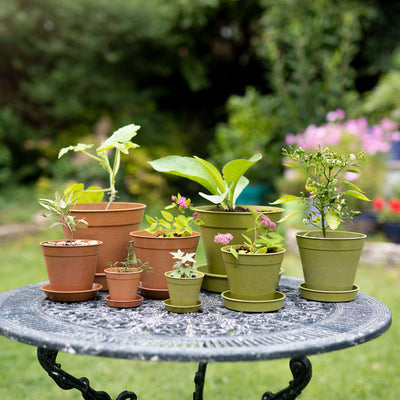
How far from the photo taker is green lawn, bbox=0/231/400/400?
2402 millimetres

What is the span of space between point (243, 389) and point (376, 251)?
2356mm

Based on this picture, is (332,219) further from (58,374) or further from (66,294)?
(58,374)

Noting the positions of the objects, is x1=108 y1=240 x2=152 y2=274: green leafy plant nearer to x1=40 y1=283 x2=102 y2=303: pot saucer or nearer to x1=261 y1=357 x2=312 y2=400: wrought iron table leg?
x1=40 y1=283 x2=102 y2=303: pot saucer

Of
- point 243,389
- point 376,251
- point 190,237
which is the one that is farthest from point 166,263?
point 376,251

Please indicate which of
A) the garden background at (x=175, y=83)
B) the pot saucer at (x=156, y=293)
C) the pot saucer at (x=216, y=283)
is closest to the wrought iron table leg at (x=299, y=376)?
the pot saucer at (x=216, y=283)

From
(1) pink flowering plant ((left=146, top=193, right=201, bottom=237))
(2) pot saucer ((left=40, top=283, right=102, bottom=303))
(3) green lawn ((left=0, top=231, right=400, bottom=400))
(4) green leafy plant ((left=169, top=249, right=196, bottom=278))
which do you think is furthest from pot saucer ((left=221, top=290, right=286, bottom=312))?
(3) green lawn ((left=0, top=231, right=400, bottom=400))

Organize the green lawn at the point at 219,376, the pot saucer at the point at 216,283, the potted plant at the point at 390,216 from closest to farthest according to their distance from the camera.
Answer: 1. the pot saucer at the point at 216,283
2. the green lawn at the point at 219,376
3. the potted plant at the point at 390,216

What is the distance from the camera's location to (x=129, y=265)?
4.44 feet

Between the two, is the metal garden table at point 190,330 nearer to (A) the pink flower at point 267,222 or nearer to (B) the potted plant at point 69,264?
(B) the potted plant at point 69,264

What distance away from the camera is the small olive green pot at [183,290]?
47.1 inches

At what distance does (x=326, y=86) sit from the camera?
6281 millimetres

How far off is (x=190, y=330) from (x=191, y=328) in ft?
0.05

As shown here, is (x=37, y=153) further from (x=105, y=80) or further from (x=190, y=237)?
(x=190, y=237)

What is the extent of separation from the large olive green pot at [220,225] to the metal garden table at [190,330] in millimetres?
103
